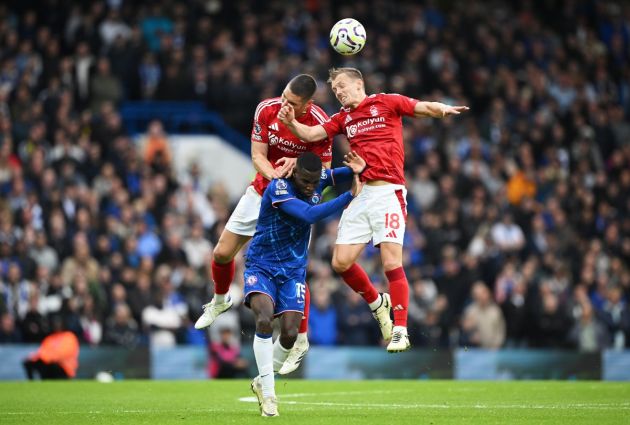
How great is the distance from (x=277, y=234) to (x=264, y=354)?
51.7 inches

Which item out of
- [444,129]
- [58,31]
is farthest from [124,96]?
[444,129]

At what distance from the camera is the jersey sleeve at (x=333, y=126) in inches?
524

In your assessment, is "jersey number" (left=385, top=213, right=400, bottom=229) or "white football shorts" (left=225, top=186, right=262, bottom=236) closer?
"jersey number" (left=385, top=213, right=400, bottom=229)

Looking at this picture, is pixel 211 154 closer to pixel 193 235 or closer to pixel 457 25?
pixel 193 235

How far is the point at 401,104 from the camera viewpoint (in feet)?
43.1

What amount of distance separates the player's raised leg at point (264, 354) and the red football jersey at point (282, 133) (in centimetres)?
210

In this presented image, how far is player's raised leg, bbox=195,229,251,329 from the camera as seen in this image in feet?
45.7

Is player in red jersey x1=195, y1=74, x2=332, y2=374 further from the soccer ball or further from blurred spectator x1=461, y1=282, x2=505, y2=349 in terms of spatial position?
blurred spectator x1=461, y1=282, x2=505, y2=349

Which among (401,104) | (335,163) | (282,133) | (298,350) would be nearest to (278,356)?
(298,350)

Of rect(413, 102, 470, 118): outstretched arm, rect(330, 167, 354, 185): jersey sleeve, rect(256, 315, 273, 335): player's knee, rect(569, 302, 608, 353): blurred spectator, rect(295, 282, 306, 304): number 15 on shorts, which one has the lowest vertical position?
rect(569, 302, 608, 353): blurred spectator

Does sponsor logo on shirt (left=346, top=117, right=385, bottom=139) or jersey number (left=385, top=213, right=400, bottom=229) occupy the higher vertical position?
sponsor logo on shirt (left=346, top=117, right=385, bottom=139)

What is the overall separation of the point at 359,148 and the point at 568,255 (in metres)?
12.0

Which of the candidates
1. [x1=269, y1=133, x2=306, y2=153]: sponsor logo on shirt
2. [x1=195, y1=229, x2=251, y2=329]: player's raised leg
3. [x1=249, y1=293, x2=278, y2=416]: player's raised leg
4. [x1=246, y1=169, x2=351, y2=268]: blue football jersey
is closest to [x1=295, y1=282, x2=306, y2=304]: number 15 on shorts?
[x1=246, y1=169, x2=351, y2=268]: blue football jersey

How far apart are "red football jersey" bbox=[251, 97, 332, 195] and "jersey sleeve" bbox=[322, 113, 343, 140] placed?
0.38 ft
